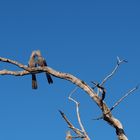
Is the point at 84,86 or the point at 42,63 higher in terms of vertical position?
the point at 42,63

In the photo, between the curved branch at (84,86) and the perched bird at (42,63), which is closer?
the curved branch at (84,86)

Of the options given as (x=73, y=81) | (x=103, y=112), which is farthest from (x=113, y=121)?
(x=73, y=81)

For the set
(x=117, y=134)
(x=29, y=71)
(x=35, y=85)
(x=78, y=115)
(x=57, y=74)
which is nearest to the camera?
(x=117, y=134)

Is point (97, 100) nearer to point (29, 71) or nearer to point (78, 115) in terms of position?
point (78, 115)

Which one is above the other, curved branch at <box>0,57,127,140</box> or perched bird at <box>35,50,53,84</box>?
perched bird at <box>35,50,53,84</box>

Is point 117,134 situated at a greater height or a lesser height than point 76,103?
lesser

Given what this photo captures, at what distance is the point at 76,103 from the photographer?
7.96 metres

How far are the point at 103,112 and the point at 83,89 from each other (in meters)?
0.79

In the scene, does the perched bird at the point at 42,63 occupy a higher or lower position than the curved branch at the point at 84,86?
higher

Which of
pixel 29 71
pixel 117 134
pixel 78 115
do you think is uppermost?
pixel 29 71

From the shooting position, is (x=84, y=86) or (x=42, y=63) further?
(x=42, y=63)

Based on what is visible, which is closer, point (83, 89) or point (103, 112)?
point (103, 112)

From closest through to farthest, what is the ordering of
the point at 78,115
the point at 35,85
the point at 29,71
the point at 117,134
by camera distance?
1. the point at 117,134
2. the point at 78,115
3. the point at 29,71
4. the point at 35,85

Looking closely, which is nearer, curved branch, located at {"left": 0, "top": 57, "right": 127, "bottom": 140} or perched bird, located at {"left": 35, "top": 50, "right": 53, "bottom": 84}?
curved branch, located at {"left": 0, "top": 57, "right": 127, "bottom": 140}
